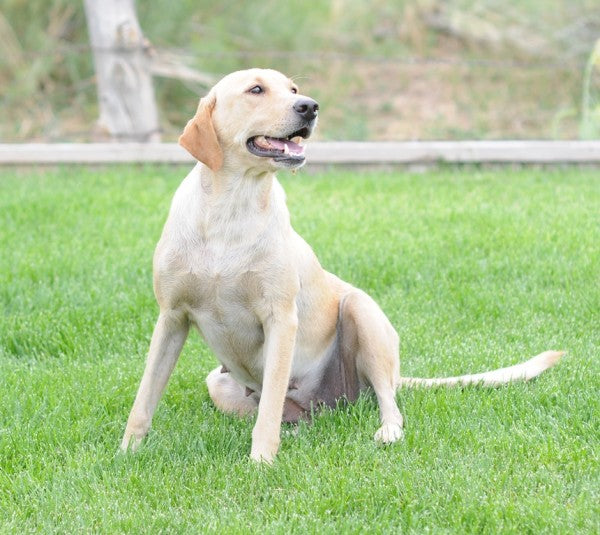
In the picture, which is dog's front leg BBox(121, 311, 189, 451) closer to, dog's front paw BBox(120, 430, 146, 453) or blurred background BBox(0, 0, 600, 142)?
dog's front paw BBox(120, 430, 146, 453)

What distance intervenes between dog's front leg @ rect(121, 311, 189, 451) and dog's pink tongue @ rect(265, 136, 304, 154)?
28.8 inches

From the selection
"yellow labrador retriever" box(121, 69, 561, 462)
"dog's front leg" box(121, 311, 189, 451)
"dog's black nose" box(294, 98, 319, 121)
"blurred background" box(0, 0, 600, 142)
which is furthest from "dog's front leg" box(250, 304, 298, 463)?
"blurred background" box(0, 0, 600, 142)

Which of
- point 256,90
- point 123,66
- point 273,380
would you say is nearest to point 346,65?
point 123,66

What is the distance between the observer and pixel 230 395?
4195 millimetres

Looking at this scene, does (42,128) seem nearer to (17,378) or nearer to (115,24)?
(115,24)

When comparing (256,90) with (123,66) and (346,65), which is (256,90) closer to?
(123,66)

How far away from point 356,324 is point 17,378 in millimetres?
1553

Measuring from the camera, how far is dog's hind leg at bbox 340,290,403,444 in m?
3.95

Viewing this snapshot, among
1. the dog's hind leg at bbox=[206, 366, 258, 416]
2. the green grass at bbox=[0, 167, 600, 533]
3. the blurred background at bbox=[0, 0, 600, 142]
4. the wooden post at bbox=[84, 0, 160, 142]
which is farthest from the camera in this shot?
the blurred background at bbox=[0, 0, 600, 142]

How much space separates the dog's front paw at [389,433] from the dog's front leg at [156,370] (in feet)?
2.73

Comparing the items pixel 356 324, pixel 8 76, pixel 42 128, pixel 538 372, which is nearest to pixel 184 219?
pixel 356 324

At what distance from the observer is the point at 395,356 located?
4.10 meters

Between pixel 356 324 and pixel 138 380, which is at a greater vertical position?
pixel 356 324

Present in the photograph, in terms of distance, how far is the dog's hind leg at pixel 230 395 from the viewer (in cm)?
417
